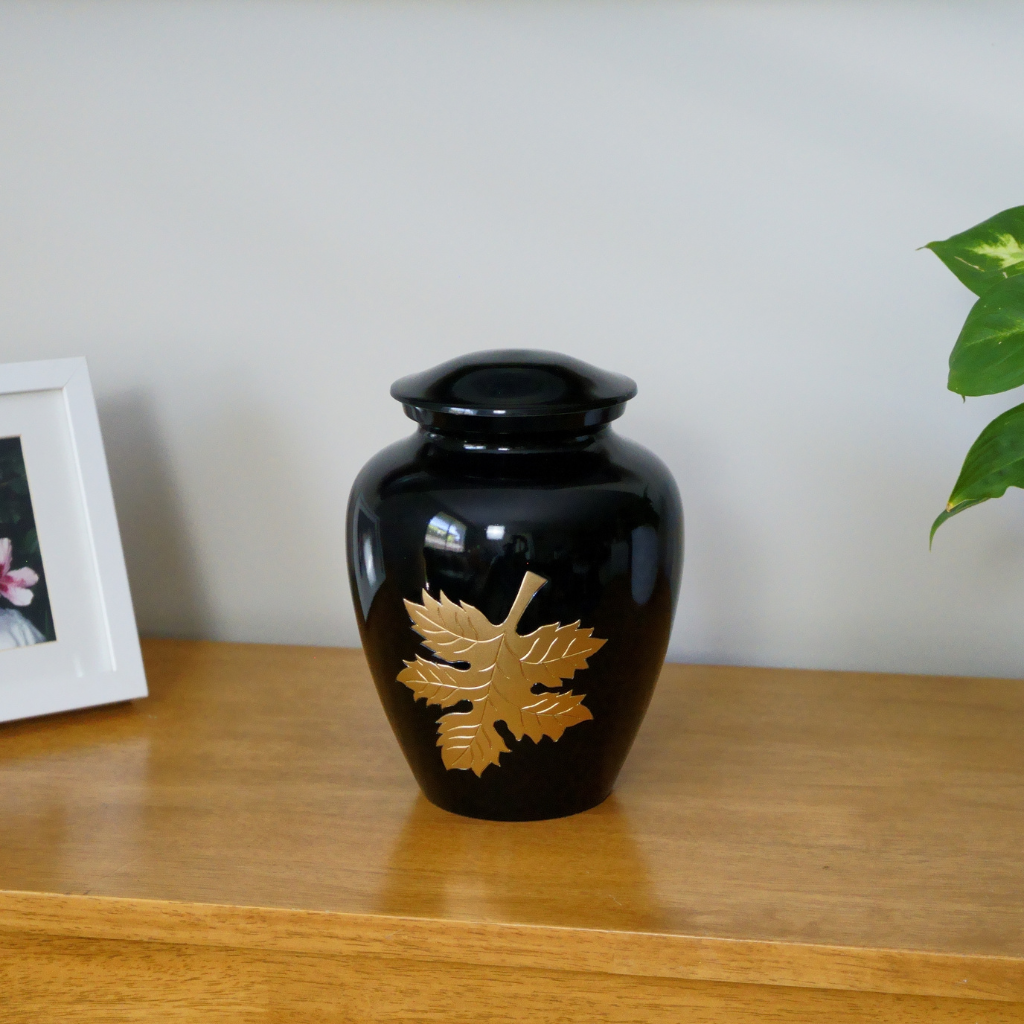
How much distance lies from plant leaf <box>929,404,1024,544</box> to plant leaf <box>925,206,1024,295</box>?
3.6 inches

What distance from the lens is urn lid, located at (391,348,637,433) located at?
636 millimetres

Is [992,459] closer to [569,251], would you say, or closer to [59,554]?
[569,251]

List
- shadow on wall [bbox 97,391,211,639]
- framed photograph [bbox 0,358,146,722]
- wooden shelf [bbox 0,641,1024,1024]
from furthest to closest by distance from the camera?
shadow on wall [bbox 97,391,211,639]
framed photograph [bbox 0,358,146,722]
wooden shelf [bbox 0,641,1024,1024]

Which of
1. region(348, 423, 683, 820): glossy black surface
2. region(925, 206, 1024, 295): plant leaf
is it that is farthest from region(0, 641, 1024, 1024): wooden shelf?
region(925, 206, 1024, 295): plant leaf

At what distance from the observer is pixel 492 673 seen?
2.11 feet

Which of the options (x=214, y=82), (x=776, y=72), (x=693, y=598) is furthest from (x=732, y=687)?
(x=214, y=82)

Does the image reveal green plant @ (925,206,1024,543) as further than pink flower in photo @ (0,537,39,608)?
No

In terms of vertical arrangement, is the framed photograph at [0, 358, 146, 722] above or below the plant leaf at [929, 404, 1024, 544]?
below

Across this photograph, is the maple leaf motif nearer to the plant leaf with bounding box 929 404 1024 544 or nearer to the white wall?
the plant leaf with bounding box 929 404 1024 544

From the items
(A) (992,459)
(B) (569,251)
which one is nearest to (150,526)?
(B) (569,251)

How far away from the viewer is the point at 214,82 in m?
0.93

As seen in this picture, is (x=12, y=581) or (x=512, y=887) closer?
(x=512, y=887)

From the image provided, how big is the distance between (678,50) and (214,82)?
43 centimetres

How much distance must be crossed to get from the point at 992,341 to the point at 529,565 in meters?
0.31
